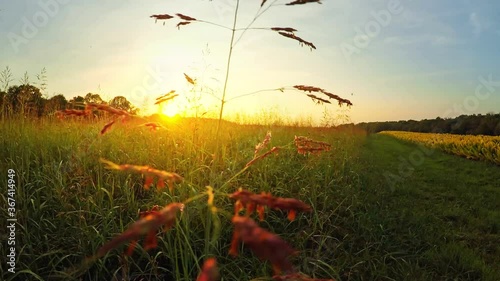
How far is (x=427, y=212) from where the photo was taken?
621 cm

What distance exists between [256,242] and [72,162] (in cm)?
400

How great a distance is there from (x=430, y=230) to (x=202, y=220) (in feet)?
11.3

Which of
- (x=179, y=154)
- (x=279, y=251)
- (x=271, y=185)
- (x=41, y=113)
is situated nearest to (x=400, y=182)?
(x=271, y=185)

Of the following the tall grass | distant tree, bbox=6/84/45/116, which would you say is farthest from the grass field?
distant tree, bbox=6/84/45/116

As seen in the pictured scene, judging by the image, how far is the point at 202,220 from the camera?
3.07 m

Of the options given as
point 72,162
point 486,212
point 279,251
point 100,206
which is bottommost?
point 486,212

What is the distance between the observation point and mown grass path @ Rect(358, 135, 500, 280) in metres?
3.88

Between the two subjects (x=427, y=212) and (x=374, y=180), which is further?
(x=374, y=180)

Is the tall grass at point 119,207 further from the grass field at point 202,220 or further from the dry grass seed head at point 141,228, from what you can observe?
the dry grass seed head at point 141,228

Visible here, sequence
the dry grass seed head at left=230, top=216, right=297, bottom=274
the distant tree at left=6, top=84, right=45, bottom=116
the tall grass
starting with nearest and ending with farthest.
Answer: the dry grass seed head at left=230, top=216, right=297, bottom=274 → the tall grass → the distant tree at left=6, top=84, right=45, bottom=116

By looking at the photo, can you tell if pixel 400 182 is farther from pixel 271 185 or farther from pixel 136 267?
pixel 136 267

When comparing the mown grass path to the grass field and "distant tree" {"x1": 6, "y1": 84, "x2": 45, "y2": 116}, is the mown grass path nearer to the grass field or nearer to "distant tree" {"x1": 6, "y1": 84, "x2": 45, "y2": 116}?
the grass field

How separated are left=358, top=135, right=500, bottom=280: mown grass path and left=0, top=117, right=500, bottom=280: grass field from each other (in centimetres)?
2

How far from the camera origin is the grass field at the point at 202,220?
299 cm
